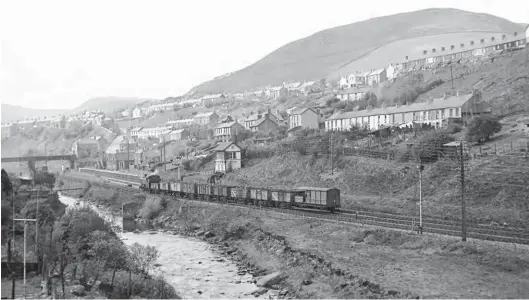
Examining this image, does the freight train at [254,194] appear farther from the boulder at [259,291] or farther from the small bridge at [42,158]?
the boulder at [259,291]

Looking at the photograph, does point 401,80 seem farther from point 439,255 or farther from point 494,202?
point 439,255

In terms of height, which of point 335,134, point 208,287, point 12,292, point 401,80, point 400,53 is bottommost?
point 208,287

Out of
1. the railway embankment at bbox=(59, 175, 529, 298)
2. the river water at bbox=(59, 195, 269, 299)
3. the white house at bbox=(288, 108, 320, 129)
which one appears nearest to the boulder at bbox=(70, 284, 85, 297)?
the river water at bbox=(59, 195, 269, 299)

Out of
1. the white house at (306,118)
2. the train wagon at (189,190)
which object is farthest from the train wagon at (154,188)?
the white house at (306,118)

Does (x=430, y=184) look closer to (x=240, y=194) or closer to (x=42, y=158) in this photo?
(x=240, y=194)

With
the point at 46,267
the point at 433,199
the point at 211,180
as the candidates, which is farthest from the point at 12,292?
the point at 211,180

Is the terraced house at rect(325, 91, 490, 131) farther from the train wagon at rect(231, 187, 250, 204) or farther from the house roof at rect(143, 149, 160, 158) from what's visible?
the house roof at rect(143, 149, 160, 158)
